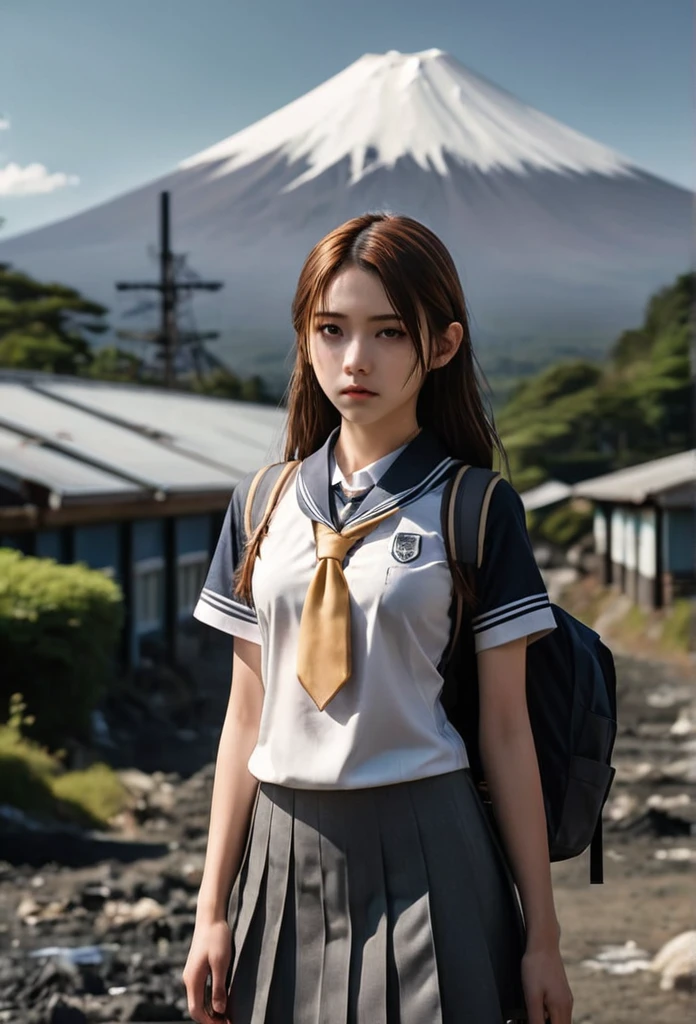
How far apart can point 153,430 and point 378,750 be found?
2760 mm

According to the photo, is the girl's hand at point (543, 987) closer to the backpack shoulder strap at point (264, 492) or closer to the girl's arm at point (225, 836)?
the girl's arm at point (225, 836)

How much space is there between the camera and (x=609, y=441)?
3707 mm

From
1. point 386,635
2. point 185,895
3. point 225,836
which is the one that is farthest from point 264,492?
point 185,895

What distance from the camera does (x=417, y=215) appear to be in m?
3.62

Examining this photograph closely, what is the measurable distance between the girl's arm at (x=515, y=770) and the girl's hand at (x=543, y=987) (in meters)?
0.02

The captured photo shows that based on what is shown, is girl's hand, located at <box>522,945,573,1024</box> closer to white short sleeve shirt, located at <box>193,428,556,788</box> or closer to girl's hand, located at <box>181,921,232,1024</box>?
white short sleeve shirt, located at <box>193,428,556,788</box>

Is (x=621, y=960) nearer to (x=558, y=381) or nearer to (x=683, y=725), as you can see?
(x=683, y=725)

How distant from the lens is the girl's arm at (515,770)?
43.6 inches

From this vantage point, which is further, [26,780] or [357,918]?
[26,780]

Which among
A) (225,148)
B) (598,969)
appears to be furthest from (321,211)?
(598,969)

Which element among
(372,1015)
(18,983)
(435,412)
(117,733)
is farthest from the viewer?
(117,733)

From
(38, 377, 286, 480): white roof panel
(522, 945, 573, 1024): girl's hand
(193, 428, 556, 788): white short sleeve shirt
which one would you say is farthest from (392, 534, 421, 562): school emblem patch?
(38, 377, 286, 480): white roof panel

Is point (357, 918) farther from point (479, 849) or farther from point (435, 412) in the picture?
point (435, 412)

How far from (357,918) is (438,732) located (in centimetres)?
19
